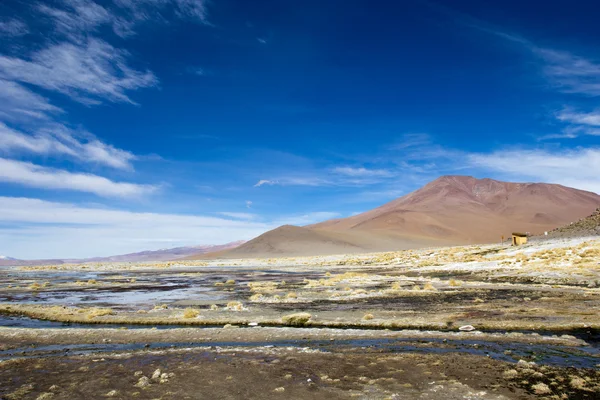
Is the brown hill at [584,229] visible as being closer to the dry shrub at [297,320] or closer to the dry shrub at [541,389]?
the dry shrub at [297,320]

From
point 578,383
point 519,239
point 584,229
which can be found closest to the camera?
point 578,383

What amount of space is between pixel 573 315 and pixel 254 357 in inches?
487

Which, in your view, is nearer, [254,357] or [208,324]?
[254,357]

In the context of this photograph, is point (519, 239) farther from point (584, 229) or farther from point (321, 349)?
point (321, 349)

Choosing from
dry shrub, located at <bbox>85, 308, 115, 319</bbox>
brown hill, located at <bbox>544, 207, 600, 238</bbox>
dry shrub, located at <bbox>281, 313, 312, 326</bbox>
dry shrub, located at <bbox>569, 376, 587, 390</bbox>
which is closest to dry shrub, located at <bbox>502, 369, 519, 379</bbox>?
dry shrub, located at <bbox>569, 376, 587, 390</bbox>

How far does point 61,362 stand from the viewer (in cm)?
1159

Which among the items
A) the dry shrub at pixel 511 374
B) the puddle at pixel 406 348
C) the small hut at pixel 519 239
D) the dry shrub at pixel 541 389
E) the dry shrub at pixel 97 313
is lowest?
the dry shrub at pixel 541 389

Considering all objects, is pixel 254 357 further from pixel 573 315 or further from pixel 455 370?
pixel 573 315

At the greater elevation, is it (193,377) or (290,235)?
(290,235)

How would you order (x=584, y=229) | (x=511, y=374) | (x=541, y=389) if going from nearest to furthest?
1. (x=541, y=389)
2. (x=511, y=374)
3. (x=584, y=229)

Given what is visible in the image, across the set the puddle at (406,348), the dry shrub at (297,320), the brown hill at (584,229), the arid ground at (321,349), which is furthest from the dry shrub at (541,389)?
the brown hill at (584,229)

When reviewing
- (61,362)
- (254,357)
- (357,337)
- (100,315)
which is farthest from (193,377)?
(100,315)

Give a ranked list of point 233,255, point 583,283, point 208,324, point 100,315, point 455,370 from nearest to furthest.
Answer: point 455,370
point 208,324
point 100,315
point 583,283
point 233,255

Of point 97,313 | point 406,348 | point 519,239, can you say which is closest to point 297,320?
point 406,348
